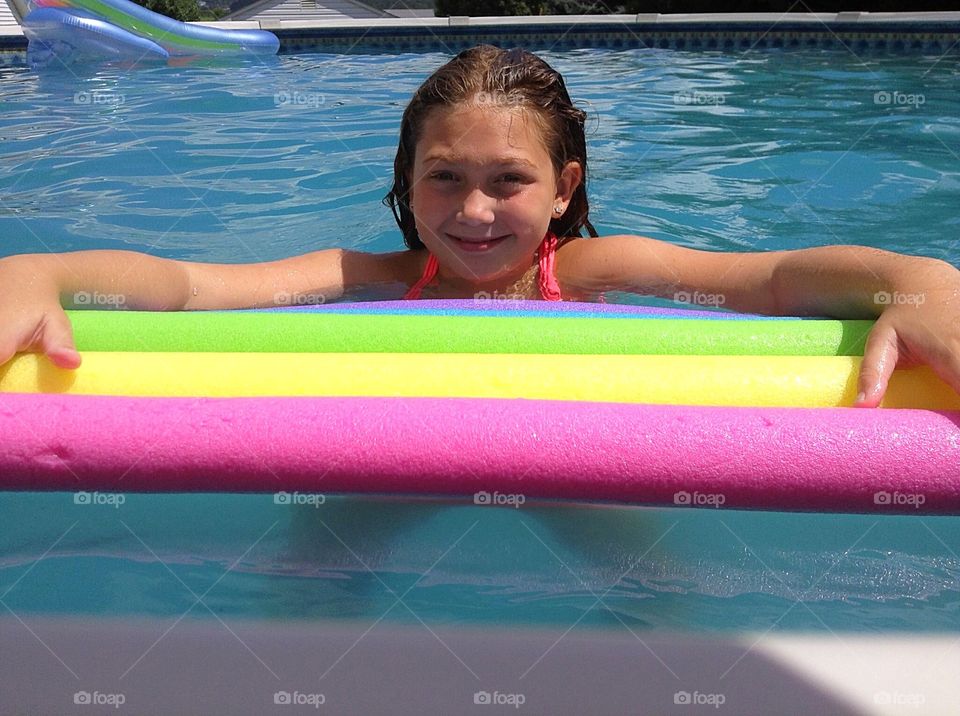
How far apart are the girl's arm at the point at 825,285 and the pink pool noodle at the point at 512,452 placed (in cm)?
24

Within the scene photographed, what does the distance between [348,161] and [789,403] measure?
5.35 m

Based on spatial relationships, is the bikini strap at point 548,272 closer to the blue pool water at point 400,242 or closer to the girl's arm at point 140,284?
the girl's arm at point 140,284

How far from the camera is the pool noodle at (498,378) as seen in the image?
1796 millimetres

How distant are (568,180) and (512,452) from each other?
1896mm

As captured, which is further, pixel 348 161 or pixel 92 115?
pixel 92 115

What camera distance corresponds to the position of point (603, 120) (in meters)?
7.78

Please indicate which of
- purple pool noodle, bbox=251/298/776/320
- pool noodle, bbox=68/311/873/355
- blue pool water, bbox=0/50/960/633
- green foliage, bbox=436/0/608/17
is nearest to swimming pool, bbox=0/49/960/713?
blue pool water, bbox=0/50/960/633

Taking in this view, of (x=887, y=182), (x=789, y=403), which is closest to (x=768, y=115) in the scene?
(x=887, y=182)

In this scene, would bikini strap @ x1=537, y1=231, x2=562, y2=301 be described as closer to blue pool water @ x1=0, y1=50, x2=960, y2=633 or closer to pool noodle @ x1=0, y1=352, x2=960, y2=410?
blue pool water @ x1=0, y1=50, x2=960, y2=633

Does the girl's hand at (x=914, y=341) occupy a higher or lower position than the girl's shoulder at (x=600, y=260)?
higher

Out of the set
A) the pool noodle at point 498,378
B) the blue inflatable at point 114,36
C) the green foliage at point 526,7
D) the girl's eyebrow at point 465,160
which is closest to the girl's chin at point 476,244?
the girl's eyebrow at point 465,160

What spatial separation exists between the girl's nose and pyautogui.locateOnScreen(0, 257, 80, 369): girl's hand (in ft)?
3.82

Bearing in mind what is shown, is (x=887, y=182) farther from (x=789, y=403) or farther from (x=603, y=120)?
(x=789, y=403)

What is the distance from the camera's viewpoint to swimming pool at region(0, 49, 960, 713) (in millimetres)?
1659
